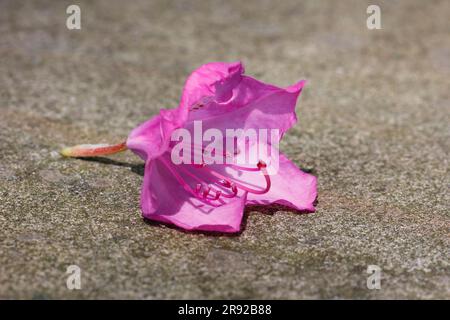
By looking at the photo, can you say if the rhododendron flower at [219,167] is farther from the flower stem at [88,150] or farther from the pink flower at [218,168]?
the flower stem at [88,150]

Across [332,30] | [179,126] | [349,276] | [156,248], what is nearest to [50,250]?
[156,248]

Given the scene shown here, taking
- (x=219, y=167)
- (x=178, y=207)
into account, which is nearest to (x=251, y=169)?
(x=219, y=167)

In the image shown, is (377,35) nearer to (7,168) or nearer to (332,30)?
(332,30)

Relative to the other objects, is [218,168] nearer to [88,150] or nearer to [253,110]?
[253,110]

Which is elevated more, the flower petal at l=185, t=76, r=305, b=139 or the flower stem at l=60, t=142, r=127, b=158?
the flower petal at l=185, t=76, r=305, b=139

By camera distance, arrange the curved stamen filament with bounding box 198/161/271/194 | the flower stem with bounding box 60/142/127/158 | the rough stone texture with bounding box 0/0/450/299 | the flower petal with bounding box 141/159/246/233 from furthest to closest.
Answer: the flower stem with bounding box 60/142/127/158
the curved stamen filament with bounding box 198/161/271/194
the flower petal with bounding box 141/159/246/233
the rough stone texture with bounding box 0/0/450/299

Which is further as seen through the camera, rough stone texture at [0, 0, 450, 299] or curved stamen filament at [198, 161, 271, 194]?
curved stamen filament at [198, 161, 271, 194]

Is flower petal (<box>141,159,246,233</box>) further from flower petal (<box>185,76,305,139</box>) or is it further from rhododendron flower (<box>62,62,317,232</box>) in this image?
flower petal (<box>185,76,305,139</box>)

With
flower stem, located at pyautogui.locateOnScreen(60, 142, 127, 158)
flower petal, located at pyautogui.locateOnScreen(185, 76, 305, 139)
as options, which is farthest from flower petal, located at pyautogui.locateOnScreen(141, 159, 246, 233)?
flower stem, located at pyautogui.locateOnScreen(60, 142, 127, 158)
